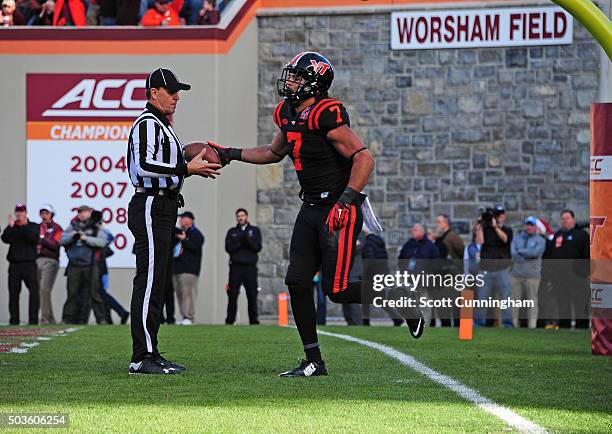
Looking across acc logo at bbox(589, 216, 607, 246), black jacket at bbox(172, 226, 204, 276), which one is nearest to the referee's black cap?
acc logo at bbox(589, 216, 607, 246)

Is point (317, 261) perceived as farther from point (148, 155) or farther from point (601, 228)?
point (601, 228)

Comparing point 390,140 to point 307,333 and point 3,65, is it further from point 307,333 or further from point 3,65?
point 307,333

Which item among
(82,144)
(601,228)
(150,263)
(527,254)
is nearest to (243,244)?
(527,254)

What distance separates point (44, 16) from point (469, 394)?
2000cm

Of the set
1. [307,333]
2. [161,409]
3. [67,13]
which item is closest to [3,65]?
[67,13]

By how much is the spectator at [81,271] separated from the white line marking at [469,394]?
1009 cm

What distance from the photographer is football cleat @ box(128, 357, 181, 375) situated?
9789 millimetres

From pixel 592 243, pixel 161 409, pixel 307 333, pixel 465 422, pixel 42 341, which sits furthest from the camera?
pixel 42 341

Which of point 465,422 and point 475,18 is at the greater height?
point 475,18

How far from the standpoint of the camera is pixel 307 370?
9.65 m

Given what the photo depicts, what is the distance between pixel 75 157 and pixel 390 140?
585 cm

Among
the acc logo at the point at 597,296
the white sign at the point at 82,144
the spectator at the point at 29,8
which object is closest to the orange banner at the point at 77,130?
the white sign at the point at 82,144

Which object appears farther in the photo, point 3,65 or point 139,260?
point 3,65

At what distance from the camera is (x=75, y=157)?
26.8 metres
